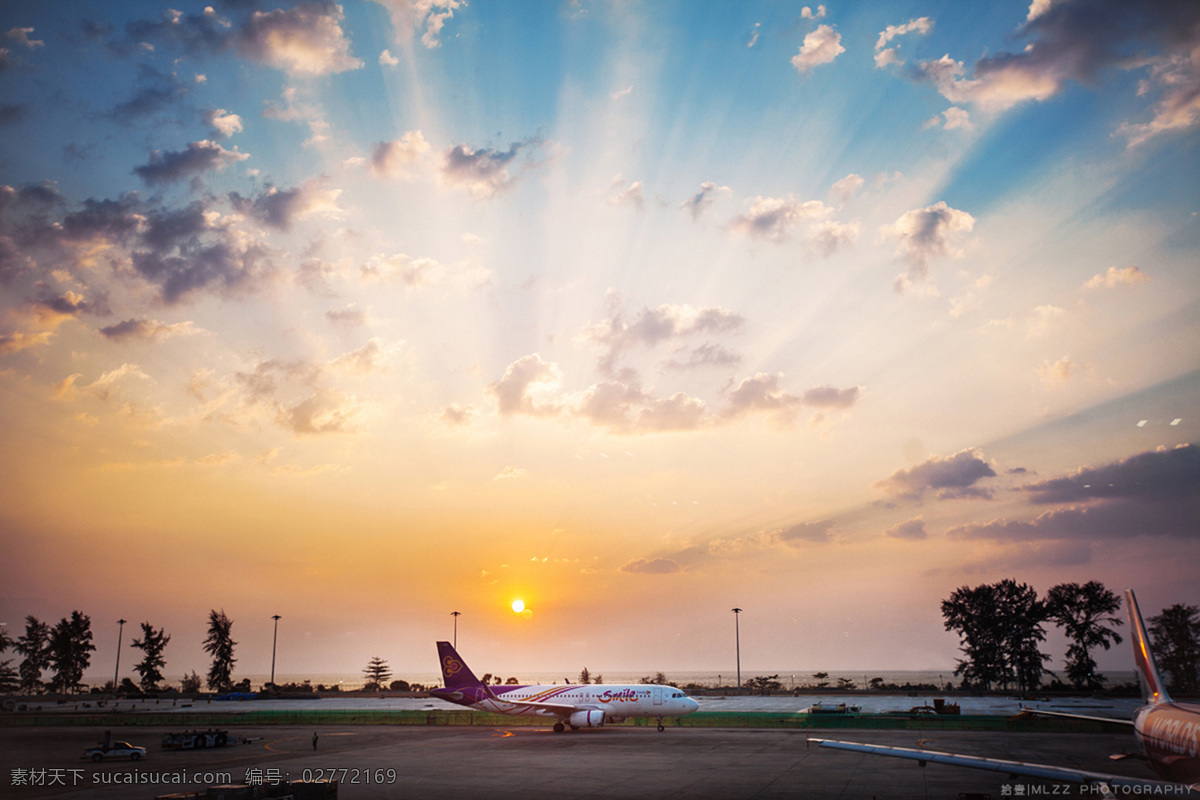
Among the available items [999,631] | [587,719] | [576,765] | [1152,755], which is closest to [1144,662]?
[1152,755]

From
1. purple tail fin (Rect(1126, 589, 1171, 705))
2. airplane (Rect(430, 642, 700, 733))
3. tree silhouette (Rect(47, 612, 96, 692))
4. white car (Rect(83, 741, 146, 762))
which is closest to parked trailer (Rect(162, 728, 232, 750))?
white car (Rect(83, 741, 146, 762))

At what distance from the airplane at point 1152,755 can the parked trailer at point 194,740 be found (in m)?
51.9

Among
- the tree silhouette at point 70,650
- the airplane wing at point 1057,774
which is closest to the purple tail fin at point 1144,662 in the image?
the airplane wing at point 1057,774

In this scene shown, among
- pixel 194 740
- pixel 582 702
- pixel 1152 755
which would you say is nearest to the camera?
pixel 1152 755

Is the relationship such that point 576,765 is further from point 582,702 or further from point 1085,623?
point 1085,623

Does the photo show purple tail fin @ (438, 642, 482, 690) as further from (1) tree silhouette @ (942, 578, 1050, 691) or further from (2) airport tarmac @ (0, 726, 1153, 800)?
(1) tree silhouette @ (942, 578, 1050, 691)

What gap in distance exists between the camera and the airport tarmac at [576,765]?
32875 millimetres

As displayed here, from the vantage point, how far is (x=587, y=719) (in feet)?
215

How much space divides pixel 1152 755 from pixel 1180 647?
5481 inches

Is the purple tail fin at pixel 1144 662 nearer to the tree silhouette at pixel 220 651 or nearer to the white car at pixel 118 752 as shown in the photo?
the white car at pixel 118 752

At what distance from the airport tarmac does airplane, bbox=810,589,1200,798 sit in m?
3.04

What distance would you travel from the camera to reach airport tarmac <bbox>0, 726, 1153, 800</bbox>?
32.9m

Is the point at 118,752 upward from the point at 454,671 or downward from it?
downward

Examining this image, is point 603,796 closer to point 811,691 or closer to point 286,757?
point 286,757
